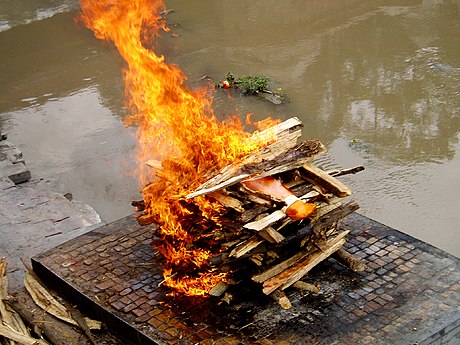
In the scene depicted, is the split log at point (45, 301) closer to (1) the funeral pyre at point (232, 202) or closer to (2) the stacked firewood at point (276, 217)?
(1) the funeral pyre at point (232, 202)

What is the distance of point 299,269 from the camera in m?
6.71

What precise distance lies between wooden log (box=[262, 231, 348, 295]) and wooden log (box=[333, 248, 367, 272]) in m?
0.13

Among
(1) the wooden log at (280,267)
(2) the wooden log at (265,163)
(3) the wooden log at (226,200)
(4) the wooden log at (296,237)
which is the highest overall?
(2) the wooden log at (265,163)

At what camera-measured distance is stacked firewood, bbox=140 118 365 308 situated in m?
6.47

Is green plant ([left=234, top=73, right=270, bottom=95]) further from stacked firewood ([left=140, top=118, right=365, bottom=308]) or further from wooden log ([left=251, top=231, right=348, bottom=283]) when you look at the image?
wooden log ([left=251, top=231, right=348, bottom=283])

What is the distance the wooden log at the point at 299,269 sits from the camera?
21.4ft

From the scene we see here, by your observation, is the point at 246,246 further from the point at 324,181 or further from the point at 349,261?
the point at 349,261

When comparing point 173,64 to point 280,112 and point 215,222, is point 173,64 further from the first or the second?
point 215,222

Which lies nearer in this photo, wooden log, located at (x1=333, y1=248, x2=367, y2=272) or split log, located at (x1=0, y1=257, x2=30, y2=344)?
split log, located at (x1=0, y1=257, x2=30, y2=344)

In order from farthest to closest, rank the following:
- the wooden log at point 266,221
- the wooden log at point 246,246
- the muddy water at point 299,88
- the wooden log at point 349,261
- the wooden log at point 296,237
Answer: the muddy water at point 299,88 < the wooden log at point 349,261 < the wooden log at point 296,237 < the wooden log at point 246,246 < the wooden log at point 266,221

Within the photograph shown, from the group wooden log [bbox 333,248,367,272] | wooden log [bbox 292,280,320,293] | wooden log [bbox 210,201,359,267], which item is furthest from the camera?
wooden log [bbox 333,248,367,272]

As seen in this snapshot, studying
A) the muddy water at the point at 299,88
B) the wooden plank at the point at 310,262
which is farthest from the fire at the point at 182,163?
the muddy water at the point at 299,88

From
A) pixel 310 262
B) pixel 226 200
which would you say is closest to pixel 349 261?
pixel 310 262

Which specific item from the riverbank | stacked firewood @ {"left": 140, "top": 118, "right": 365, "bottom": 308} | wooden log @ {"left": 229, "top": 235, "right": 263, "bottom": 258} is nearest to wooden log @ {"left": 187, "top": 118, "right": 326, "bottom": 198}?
stacked firewood @ {"left": 140, "top": 118, "right": 365, "bottom": 308}
